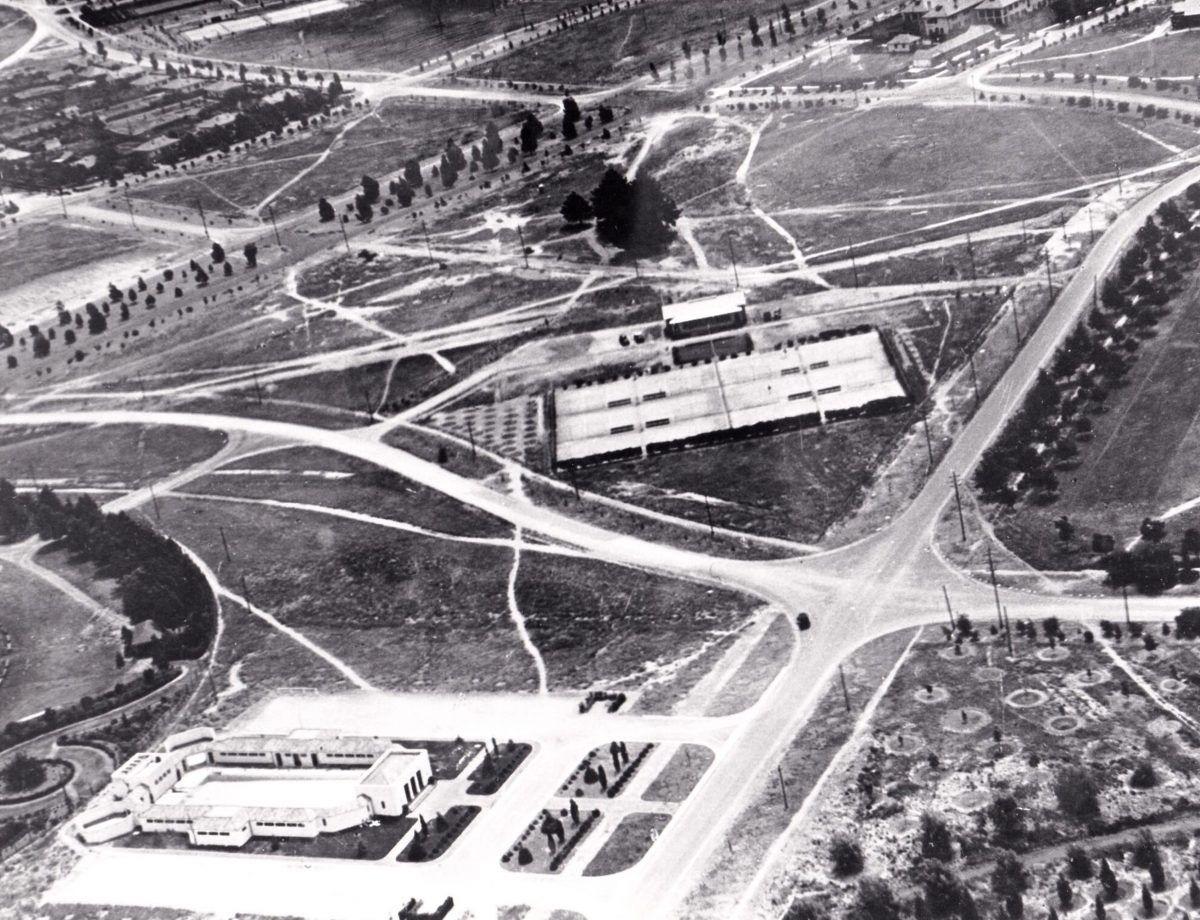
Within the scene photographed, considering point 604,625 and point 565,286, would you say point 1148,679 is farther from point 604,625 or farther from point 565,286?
point 565,286

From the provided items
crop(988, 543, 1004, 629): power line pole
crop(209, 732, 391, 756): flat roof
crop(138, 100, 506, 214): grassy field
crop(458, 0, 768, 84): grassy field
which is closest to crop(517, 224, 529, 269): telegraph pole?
crop(138, 100, 506, 214): grassy field

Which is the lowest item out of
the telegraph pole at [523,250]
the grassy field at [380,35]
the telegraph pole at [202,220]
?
the telegraph pole at [523,250]

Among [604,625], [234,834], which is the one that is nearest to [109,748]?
[234,834]

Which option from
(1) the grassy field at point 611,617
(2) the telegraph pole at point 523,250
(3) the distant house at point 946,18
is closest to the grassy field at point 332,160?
(2) the telegraph pole at point 523,250

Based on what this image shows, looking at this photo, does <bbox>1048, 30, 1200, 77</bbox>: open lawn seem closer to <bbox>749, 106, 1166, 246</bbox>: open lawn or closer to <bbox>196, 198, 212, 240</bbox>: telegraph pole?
<bbox>749, 106, 1166, 246</bbox>: open lawn

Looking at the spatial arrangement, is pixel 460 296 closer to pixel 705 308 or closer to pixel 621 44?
pixel 705 308

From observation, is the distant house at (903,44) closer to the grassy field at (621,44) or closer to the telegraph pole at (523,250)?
the grassy field at (621,44)
